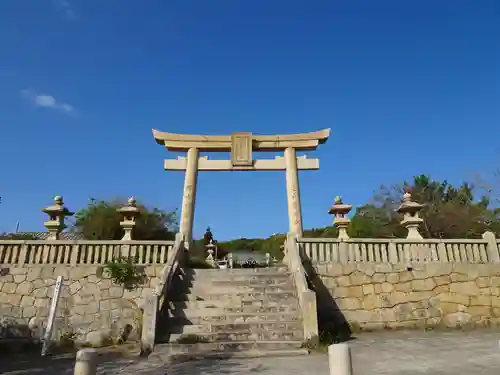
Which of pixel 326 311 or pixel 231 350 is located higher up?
pixel 326 311

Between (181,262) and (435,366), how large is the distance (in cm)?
667

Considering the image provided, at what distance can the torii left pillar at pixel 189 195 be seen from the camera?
Result: 1237 centimetres

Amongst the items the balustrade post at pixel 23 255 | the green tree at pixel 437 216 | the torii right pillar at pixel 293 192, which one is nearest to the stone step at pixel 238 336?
the balustrade post at pixel 23 255

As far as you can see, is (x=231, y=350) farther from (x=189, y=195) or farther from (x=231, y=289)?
(x=189, y=195)

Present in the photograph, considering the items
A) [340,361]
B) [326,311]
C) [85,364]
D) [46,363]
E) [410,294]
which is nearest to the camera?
[340,361]

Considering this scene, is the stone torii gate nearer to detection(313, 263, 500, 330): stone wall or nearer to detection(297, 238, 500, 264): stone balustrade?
detection(297, 238, 500, 264): stone balustrade

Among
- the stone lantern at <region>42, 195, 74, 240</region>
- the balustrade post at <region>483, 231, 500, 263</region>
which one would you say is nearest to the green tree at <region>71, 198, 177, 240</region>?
the stone lantern at <region>42, 195, 74, 240</region>

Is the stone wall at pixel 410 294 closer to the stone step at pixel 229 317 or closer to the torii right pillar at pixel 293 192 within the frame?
the stone step at pixel 229 317

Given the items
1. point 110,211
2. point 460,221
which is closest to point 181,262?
point 110,211

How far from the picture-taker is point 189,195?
42.7 ft

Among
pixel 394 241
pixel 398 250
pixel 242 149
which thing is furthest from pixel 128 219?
pixel 398 250

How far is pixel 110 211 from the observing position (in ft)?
54.1

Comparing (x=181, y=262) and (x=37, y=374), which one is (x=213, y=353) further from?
(x=181, y=262)

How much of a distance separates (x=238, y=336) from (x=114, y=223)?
11.4 meters
